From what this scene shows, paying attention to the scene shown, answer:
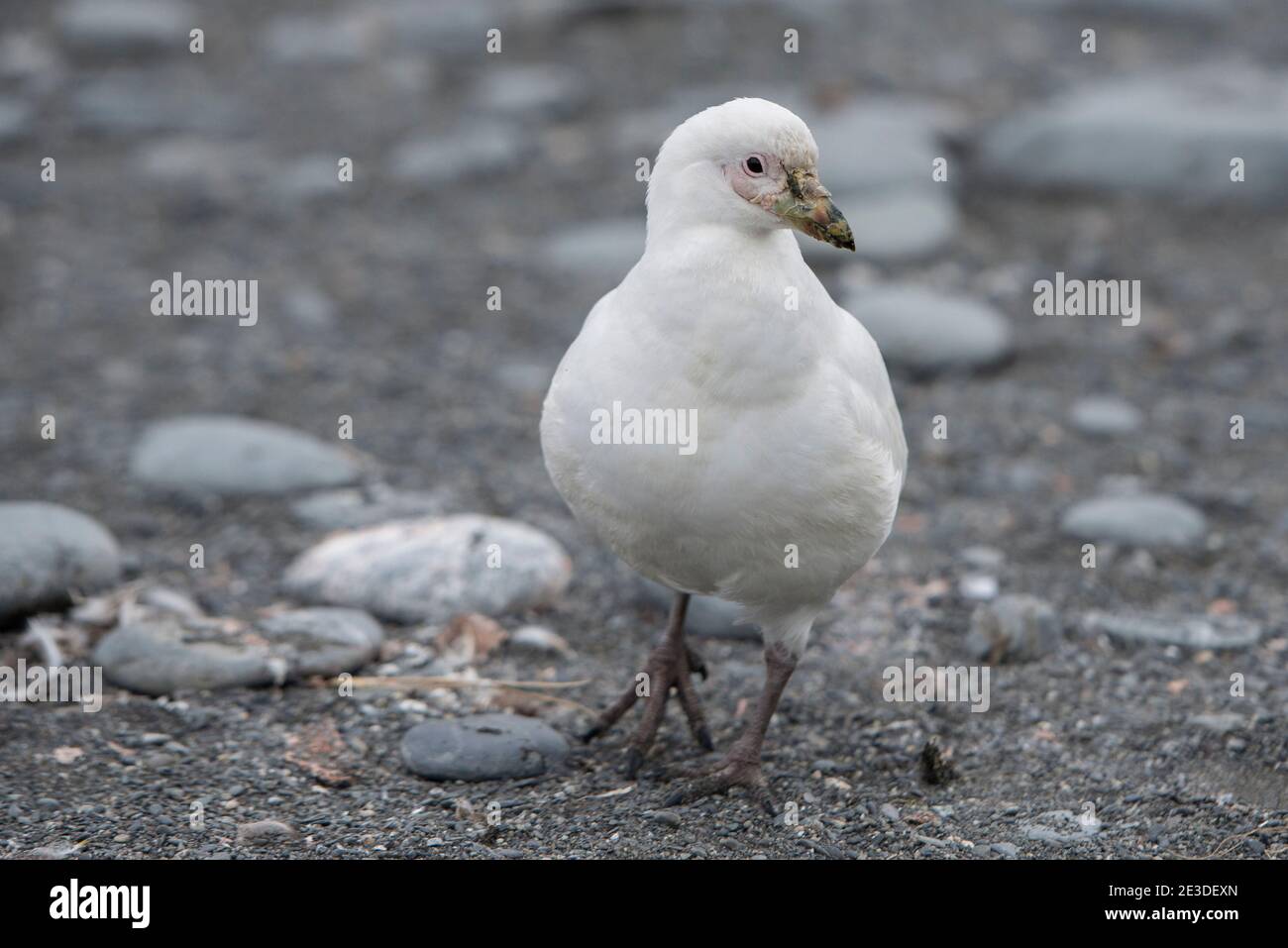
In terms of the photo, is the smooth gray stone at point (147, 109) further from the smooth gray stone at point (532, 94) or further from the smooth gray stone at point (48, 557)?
the smooth gray stone at point (48, 557)

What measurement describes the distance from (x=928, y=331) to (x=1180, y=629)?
273 cm

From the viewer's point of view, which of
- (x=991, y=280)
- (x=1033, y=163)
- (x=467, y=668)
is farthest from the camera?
(x=1033, y=163)

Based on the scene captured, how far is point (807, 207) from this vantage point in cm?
437

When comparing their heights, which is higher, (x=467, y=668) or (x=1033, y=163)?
(x=1033, y=163)

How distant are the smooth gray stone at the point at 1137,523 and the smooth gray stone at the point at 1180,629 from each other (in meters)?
0.69

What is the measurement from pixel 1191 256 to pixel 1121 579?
3887mm

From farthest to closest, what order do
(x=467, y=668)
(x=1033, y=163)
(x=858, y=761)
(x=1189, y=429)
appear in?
(x=1033, y=163) < (x=1189, y=429) < (x=467, y=668) < (x=858, y=761)

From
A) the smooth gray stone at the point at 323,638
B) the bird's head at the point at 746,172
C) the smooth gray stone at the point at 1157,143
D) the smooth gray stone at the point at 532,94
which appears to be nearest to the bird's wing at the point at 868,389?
the bird's head at the point at 746,172

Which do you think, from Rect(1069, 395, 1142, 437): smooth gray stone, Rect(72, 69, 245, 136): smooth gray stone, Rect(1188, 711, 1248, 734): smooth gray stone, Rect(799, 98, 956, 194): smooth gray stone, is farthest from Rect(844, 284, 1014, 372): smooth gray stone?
Rect(72, 69, 245, 136): smooth gray stone

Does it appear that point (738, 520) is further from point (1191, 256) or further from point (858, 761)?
point (1191, 256)

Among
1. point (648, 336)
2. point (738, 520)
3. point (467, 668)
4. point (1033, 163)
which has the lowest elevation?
point (467, 668)

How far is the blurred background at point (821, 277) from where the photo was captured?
5949 mm
